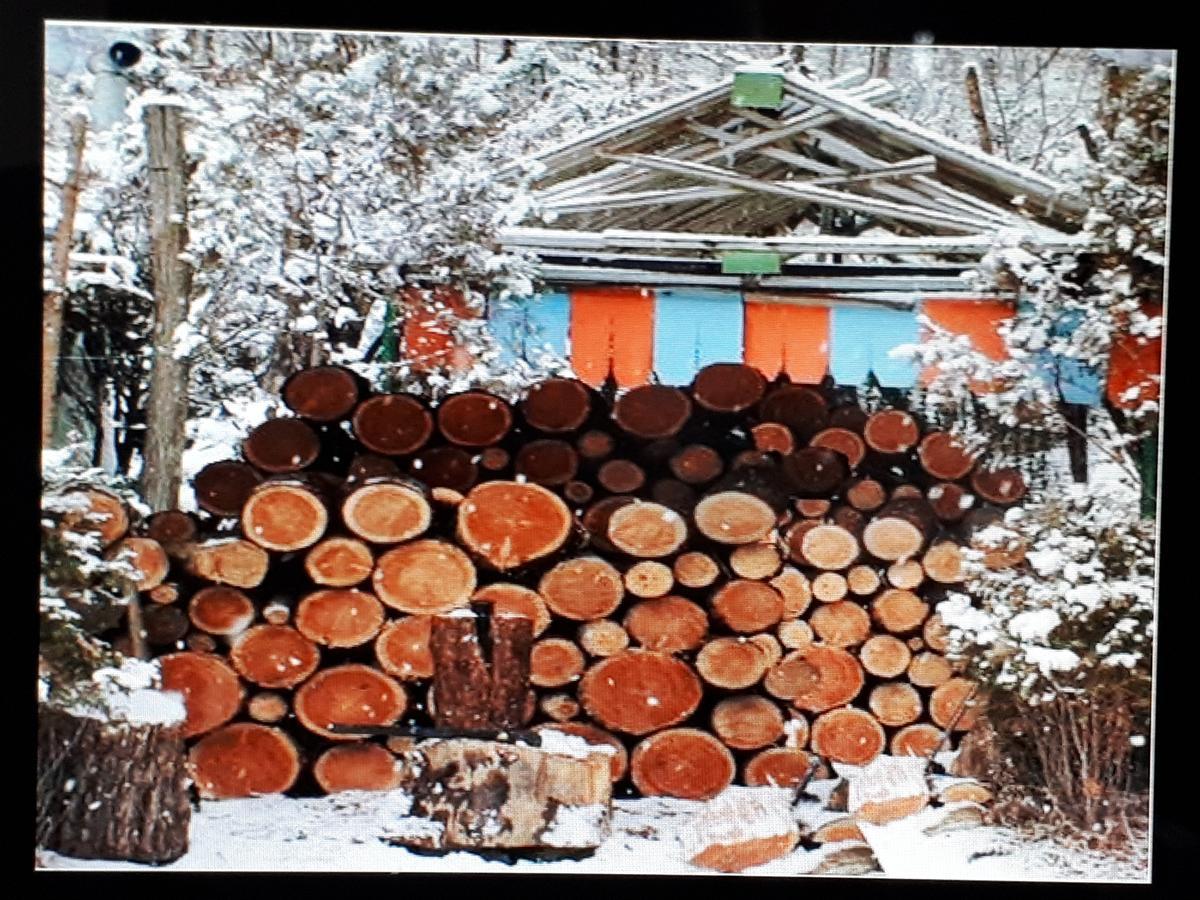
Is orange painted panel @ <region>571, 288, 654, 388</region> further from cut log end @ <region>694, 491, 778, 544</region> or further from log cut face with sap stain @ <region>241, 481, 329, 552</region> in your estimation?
log cut face with sap stain @ <region>241, 481, 329, 552</region>

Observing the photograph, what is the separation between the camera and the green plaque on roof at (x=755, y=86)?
103 inches

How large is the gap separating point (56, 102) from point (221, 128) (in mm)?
309

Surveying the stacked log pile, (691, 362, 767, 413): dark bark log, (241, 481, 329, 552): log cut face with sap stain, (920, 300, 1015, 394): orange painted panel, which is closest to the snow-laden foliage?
the stacked log pile

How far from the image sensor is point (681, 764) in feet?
8.73

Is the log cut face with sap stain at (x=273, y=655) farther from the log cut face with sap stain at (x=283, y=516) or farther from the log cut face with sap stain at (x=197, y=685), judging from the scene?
the log cut face with sap stain at (x=283, y=516)

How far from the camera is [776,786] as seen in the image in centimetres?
267

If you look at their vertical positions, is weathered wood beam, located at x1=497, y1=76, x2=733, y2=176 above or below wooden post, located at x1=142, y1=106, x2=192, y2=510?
above

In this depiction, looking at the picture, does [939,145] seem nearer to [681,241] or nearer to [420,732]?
[681,241]

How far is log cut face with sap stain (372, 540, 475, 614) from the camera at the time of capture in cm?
263

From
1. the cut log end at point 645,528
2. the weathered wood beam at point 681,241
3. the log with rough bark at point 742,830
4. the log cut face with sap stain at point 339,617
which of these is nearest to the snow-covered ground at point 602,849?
the log with rough bark at point 742,830

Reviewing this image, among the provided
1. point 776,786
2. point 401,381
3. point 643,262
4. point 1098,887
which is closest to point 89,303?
point 401,381

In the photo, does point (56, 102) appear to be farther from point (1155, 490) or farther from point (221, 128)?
point (1155, 490)

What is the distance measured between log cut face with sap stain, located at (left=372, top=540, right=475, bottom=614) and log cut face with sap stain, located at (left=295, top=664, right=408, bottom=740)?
151mm

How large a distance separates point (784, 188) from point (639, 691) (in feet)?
3.28
